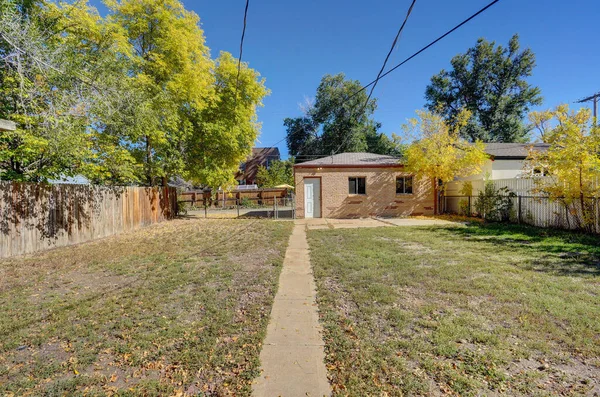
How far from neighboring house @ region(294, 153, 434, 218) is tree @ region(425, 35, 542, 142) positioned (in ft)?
53.2

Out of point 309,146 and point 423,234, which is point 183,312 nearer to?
point 423,234

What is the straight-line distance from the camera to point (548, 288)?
4.34 meters

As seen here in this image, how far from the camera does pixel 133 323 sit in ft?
11.3

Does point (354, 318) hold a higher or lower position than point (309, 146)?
lower

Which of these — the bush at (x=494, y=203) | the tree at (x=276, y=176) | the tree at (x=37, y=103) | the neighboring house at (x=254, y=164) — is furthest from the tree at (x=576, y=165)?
the neighboring house at (x=254, y=164)

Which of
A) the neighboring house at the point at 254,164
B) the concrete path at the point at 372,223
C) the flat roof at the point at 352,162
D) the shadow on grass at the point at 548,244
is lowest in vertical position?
the shadow on grass at the point at 548,244

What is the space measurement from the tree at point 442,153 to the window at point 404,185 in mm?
966

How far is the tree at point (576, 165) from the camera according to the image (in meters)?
8.29

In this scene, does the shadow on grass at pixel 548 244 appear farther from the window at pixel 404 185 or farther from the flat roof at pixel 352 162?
the flat roof at pixel 352 162

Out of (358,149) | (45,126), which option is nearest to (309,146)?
(358,149)

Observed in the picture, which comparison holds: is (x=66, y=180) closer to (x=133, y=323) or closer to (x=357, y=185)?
(x=133, y=323)

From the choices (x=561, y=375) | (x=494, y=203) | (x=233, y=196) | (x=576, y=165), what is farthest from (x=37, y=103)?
(x=233, y=196)

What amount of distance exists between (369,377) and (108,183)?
12210mm

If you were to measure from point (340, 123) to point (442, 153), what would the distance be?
20.9m
